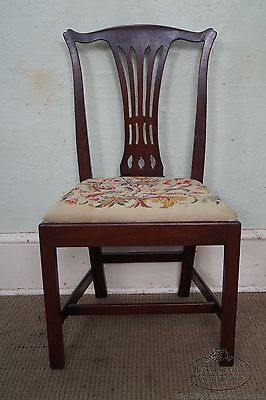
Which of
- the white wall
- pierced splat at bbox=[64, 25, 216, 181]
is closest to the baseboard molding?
the white wall

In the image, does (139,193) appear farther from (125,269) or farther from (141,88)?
(125,269)

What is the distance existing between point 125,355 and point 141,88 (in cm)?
70

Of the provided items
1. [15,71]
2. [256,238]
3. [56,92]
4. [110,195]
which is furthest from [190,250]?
[15,71]

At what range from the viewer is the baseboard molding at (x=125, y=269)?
4.17 ft

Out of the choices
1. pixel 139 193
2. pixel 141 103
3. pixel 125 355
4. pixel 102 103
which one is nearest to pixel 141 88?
pixel 141 103

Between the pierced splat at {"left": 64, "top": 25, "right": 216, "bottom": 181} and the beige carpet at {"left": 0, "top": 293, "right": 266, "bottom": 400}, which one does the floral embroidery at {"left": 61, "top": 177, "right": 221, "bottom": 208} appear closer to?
the pierced splat at {"left": 64, "top": 25, "right": 216, "bottom": 181}

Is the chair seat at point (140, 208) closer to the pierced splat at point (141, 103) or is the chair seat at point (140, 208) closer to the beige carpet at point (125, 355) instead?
the pierced splat at point (141, 103)

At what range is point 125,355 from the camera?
0.98m

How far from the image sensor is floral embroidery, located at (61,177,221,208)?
2.73 feet

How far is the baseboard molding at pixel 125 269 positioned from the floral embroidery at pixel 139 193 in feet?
1.20

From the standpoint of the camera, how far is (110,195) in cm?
88

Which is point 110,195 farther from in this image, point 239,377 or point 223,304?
point 239,377

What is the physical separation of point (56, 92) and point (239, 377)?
91 centimetres

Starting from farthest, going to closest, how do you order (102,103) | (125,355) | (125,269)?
1. (125,269)
2. (102,103)
3. (125,355)
